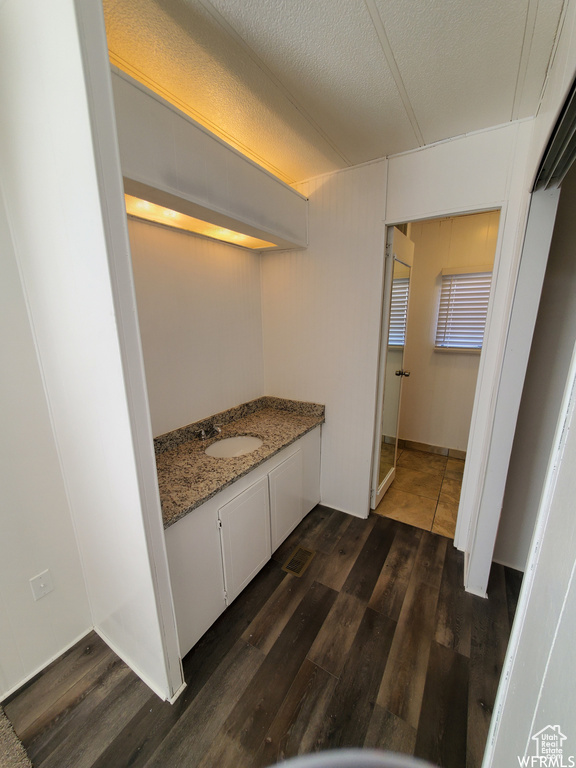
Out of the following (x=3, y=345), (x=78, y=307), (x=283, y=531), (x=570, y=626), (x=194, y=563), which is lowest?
(x=283, y=531)

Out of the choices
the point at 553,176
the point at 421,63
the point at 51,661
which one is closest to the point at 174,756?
the point at 51,661

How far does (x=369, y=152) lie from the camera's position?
5.54 ft

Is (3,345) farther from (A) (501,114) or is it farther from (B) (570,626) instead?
(A) (501,114)

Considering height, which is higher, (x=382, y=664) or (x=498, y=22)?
(x=498, y=22)

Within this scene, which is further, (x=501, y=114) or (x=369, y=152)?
(x=369, y=152)

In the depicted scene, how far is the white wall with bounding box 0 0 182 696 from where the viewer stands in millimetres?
730

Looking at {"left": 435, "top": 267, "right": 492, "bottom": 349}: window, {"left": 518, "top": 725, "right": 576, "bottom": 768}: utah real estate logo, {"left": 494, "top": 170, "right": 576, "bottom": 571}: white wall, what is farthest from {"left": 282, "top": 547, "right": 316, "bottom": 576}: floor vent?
{"left": 435, "top": 267, "right": 492, "bottom": 349}: window

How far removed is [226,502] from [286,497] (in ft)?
2.02

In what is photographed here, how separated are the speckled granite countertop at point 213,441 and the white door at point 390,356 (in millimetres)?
524

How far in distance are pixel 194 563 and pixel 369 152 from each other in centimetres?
235

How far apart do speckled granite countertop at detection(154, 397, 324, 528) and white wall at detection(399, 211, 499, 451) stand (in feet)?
5.40

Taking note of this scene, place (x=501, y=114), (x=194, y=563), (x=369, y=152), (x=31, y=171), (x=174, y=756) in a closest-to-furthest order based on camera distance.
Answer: (x=31, y=171)
(x=174, y=756)
(x=194, y=563)
(x=501, y=114)
(x=369, y=152)

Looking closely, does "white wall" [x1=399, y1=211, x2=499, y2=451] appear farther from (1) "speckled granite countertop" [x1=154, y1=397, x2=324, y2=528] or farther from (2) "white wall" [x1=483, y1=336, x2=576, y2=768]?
(2) "white wall" [x1=483, y1=336, x2=576, y2=768]

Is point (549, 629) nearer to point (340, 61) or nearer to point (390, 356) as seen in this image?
point (340, 61)
